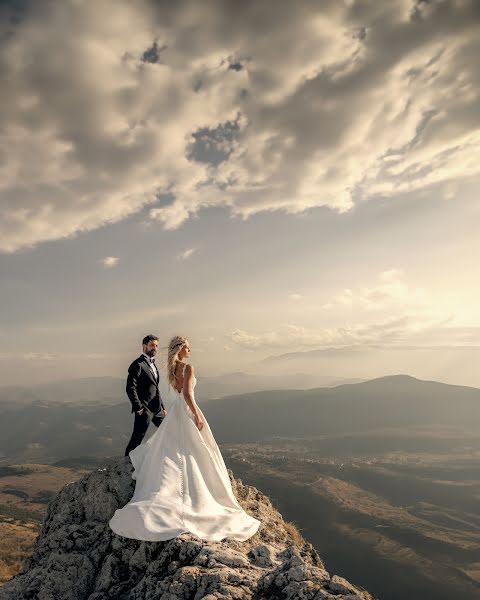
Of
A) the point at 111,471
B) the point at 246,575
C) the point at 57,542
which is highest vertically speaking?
the point at 111,471

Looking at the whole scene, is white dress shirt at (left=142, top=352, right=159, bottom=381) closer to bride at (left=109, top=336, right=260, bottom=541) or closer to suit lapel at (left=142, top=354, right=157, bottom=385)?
suit lapel at (left=142, top=354, right=157, bottom=385)

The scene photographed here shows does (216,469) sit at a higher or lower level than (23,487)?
higher

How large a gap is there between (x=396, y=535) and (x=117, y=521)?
149 metres

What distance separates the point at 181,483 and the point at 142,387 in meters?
3.62

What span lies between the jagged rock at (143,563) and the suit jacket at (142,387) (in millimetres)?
1839

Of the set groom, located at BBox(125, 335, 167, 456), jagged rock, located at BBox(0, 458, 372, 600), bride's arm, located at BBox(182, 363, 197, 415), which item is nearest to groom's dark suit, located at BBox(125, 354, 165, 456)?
groom, located at BBox(125, 335, 167, 456)

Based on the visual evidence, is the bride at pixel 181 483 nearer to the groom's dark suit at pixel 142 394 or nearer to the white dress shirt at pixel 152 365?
the groom's dark suit at pixel 142 394

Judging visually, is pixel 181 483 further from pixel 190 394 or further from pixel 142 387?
pixel 142 387

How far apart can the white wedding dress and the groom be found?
24.5 inches

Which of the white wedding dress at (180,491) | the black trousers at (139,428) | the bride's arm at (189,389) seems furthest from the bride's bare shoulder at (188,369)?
the black trousers at (139,428)

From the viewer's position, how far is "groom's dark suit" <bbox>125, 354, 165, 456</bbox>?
11.7 metres

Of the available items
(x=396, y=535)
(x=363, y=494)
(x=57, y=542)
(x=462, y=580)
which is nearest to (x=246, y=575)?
(x=57, y=542)

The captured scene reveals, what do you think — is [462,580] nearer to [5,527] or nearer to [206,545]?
[5,527]

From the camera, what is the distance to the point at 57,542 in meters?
10.1
